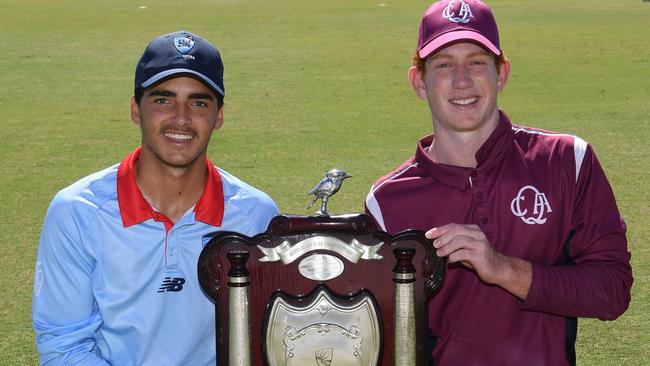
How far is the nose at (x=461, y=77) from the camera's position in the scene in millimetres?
2812

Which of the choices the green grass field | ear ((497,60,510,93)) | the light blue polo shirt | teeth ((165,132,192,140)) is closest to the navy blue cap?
teeth ((165,132,192,140))

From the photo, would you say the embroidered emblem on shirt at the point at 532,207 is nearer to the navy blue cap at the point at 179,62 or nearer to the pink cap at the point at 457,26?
the pink cap at the point at 457,26

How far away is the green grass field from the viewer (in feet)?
22.0

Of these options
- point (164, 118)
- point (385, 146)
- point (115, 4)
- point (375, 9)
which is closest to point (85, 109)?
point (385, 146)

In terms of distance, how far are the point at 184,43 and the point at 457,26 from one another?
0.69 meters

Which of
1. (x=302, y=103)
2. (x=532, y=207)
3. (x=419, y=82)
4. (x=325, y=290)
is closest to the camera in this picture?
(x=325, y=290)

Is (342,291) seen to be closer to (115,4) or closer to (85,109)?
(85,109)

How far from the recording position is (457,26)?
2.86 meters

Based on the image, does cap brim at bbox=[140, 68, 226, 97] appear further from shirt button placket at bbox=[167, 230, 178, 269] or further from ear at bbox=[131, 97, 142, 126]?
shirt button placket at bbox=[167, 230, 178, 269]

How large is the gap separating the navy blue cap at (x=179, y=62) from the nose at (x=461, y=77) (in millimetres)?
598

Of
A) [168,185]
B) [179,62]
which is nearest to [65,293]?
[168,185]

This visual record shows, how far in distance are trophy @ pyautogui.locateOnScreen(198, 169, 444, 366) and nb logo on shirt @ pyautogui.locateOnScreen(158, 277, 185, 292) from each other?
0.24m

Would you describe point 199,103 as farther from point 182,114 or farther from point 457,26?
point 457,26

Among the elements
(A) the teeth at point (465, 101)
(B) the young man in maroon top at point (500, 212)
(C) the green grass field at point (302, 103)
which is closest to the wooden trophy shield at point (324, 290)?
(B) the young man in maroon top at point (500, 212)
